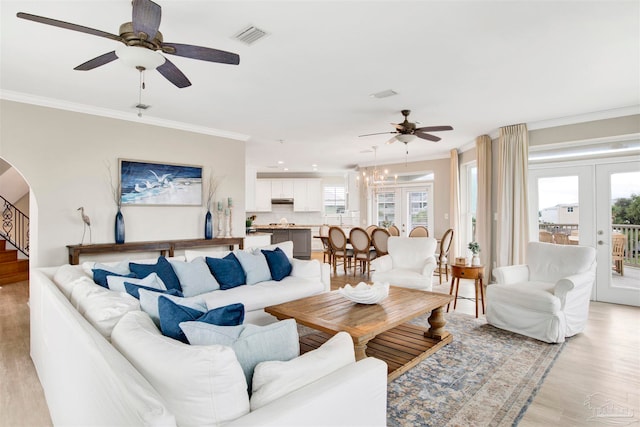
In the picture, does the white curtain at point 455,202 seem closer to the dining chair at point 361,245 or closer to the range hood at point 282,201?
the dining chair at point 361,245

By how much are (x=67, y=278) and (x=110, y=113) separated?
304cm

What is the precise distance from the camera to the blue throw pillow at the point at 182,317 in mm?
1435

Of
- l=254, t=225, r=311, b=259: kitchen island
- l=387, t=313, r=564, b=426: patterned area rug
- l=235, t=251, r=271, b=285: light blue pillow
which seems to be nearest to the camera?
l=387, t=313, r=564, b=426: patterned area rug

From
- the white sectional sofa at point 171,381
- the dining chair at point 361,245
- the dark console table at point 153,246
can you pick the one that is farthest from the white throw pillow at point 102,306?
the dining chair at point 361,245

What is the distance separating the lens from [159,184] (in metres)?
5.16

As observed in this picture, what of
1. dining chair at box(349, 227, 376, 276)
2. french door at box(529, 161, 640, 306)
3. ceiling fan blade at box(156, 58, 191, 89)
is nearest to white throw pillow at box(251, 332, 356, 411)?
ceiling fan blade at box(156, 58, 191, 89)

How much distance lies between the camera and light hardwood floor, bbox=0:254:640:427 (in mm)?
2217

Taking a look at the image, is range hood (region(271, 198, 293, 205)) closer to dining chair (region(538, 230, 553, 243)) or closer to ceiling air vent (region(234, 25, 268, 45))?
dining chair (region(538, 230, 553, 243))

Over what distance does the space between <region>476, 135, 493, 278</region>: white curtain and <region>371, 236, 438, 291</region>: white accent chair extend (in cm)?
153

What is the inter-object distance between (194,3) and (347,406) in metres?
2.54

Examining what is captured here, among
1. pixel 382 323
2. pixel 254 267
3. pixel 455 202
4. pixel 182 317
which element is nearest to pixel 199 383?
pixel 182 317

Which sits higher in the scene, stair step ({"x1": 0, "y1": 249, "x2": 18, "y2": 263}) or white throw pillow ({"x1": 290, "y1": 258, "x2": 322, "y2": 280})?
white throw pillow ({"x1": 290, "y1": 258, "x2": 322, "y2": 280})

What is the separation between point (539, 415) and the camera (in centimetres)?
218

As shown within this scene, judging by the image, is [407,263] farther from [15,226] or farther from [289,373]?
[15,226]
